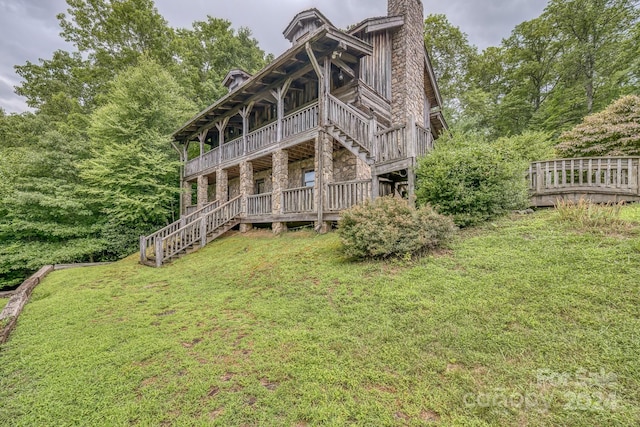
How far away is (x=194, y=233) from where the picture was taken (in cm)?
1115

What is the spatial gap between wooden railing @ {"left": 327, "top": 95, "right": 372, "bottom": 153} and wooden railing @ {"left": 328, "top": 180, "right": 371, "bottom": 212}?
115 centimetres

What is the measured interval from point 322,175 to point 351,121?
2037 mm

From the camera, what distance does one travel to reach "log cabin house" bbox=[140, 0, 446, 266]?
8328 mm

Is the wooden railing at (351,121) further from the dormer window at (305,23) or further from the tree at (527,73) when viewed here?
the tree at (527,73)

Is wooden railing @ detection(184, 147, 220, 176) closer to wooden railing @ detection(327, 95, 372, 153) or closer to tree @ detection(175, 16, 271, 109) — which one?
wooden railing @ detection(327, 95, 372, 153)

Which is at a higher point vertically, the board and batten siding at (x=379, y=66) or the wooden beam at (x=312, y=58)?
the board and batten siding at (x=379, y=66)

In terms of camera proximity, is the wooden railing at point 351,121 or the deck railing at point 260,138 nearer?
the wooden railing at point 351,121

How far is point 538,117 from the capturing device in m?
20.7

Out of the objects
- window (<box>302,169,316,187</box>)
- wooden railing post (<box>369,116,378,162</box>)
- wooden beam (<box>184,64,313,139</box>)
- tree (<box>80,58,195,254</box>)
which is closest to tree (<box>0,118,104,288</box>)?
tree (<box>80,58,195,254</box>)

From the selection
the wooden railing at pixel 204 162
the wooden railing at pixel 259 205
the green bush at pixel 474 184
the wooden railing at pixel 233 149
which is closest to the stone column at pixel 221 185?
the wooden railing at pixel 204 162

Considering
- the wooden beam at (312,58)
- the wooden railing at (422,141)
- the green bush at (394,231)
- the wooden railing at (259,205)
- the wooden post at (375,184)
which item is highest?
the wooden beam at (312,58)

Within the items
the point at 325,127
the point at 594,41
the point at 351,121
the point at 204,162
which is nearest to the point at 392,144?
the point at 351,121

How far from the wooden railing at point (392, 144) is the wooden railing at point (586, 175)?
3.71 metres

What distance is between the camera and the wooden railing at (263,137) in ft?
39.5
